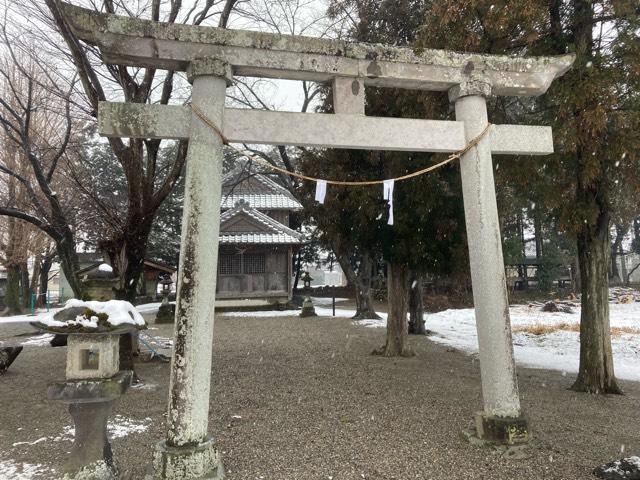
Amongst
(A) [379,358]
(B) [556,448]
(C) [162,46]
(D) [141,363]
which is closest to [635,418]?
(B) [556,448]

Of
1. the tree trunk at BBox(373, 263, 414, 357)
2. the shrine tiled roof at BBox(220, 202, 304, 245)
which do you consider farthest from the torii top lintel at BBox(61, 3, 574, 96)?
the shrine tiled roof at BBox(220, 202, 304, 245)

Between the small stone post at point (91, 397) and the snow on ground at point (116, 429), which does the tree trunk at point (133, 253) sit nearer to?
the snow on ground at point (116, 429)

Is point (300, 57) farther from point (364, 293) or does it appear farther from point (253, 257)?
point (253, 257)

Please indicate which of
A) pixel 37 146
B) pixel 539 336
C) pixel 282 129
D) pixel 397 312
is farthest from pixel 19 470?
pixel 539 336

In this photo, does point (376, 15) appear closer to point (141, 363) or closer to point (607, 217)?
point (607, 217)

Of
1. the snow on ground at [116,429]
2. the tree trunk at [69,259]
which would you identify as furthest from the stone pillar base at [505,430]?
the tree trunk at [69,259]

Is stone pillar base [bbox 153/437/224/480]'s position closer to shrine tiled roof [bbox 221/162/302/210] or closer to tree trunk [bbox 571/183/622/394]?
tree trunk [bbox 571/183/622/394]

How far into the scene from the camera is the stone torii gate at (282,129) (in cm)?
379

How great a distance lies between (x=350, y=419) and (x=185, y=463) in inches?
95.9

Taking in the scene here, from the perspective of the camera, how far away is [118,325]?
3.98 m

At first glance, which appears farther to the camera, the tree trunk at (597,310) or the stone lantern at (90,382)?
the tree trunk at (597,310)

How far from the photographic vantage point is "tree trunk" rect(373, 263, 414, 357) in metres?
9.87

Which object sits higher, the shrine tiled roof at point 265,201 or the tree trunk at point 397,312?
the shrine tiled roof at point 265,201

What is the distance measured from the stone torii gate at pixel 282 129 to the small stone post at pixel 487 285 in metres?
0.01
